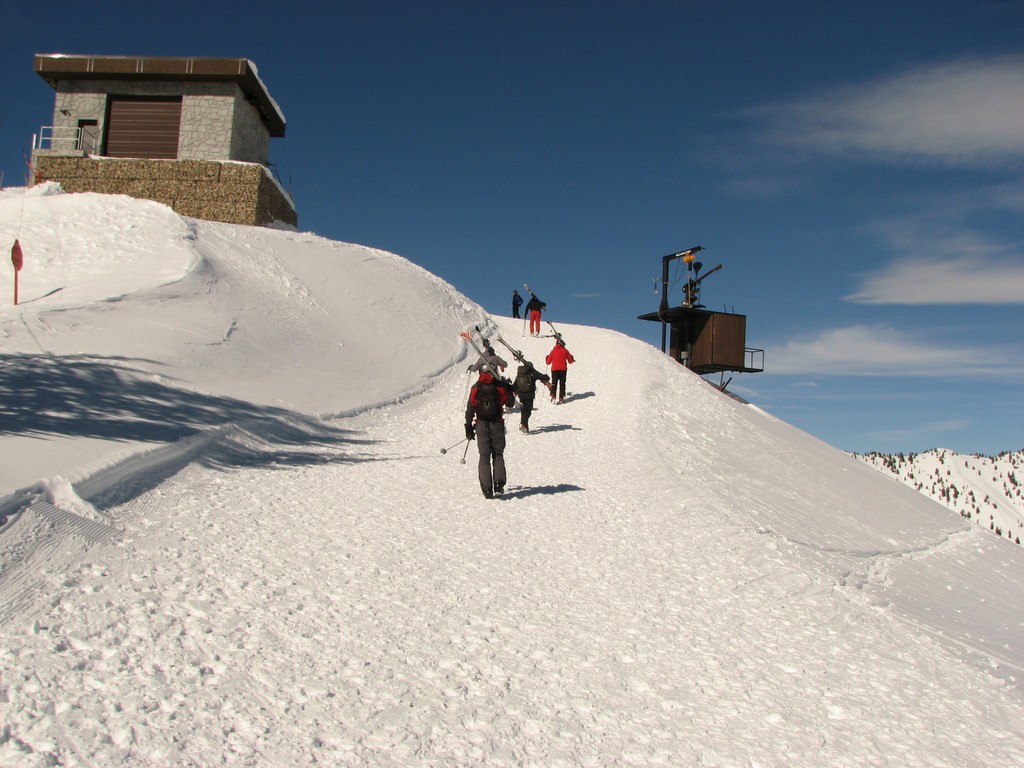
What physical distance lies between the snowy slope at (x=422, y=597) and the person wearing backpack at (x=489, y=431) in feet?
1.22

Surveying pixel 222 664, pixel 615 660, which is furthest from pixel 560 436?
pixel 222 664

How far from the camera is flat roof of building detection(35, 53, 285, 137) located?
29.6 meters

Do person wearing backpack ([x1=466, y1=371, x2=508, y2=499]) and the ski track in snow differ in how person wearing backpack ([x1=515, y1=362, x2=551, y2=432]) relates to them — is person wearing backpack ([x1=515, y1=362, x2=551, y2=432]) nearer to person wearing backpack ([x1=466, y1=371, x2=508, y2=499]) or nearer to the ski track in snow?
person wearing backpack ([x1=466, y1=371, x2=508, y2=499])

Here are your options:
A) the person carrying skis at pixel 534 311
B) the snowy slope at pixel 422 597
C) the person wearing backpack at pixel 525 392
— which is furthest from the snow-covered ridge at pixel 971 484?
the snowy slope at pixel 422 597

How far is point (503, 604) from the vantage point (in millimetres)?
5582

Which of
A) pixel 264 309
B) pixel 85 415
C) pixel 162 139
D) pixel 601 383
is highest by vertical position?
pixel 162 139

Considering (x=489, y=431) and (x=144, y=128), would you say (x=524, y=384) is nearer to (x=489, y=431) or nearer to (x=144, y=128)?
(x=489, y=431)

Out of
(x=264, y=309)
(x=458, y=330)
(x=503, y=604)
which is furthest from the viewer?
(x=458, y=330)

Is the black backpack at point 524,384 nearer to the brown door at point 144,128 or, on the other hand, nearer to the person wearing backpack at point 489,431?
the person wearing backpack at point 489,431

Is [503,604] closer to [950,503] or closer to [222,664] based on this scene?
[222,664]

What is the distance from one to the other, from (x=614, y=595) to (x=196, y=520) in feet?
13.1

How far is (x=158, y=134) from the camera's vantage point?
3008cm

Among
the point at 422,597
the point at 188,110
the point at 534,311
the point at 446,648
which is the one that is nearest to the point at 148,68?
the point at 188,110

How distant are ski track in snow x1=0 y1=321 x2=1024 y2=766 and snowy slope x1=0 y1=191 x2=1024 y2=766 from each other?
23 mm
